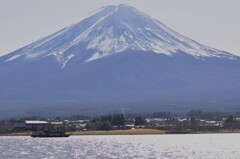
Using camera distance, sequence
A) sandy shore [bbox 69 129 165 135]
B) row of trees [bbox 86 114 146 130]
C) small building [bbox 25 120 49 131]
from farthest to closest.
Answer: small building [bbox 25 120 49 131] < row of trees [bbox 86 114 146 130] < sandy shore [bbox 69 129 165 135]

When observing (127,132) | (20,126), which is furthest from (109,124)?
(20,126)

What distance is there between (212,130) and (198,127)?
89.7 inches

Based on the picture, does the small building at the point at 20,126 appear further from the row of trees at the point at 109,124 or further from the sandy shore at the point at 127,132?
the sandy shore at the point at 127,132

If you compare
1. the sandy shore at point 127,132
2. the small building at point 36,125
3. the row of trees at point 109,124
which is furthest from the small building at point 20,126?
the sandy shore at point 127,132

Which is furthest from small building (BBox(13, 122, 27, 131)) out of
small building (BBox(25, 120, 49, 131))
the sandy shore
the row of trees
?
the sandy shore

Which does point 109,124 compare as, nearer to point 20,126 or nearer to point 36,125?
point 36,125

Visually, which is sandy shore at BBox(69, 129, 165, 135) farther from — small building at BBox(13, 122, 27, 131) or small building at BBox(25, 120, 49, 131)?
small building at BBox(13, 122, 27, 131)

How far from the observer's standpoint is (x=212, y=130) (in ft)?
340

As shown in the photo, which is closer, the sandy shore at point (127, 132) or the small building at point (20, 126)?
the sandy shore at point (127, 132)

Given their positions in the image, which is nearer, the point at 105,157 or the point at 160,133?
the point at 105,157

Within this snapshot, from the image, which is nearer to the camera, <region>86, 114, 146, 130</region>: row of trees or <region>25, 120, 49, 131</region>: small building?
<region>86, 114, 146, 130</region>: row of trees

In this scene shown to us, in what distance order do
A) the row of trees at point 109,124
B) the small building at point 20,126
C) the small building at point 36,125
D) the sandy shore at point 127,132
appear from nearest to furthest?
the sandy shore at point 127,132 → the row of trees at point 109,124 → the small building at point 36,125 → the small building at point 20,126

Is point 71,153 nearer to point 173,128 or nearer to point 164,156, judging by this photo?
point 164,156

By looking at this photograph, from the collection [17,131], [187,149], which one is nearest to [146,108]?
[17,131]
